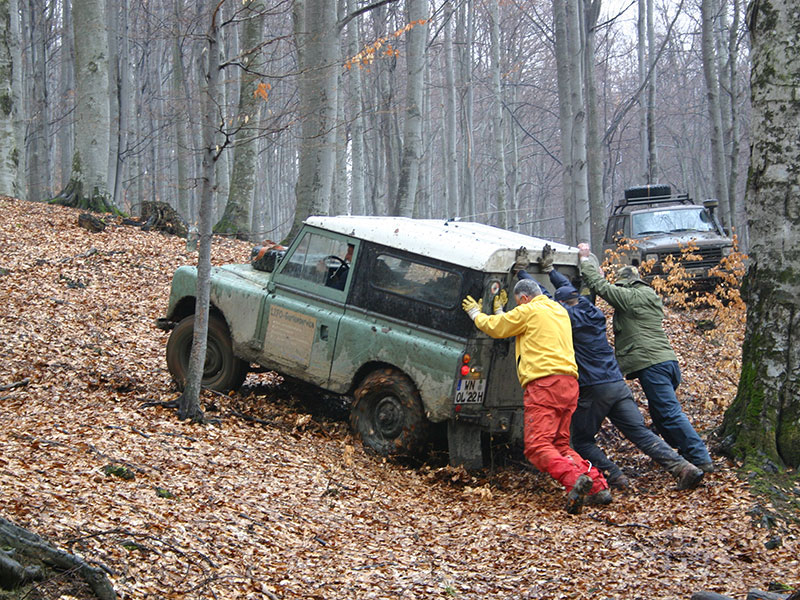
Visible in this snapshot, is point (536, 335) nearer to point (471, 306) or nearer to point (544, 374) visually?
point (544, 374)

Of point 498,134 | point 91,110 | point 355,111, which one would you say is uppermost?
point 355,111

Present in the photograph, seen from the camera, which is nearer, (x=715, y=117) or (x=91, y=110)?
(x=91, y=110)

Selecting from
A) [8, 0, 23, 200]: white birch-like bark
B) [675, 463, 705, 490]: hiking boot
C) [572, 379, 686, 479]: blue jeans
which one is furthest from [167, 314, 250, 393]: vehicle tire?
[8, 0, 23, 200]: white birch-like bark

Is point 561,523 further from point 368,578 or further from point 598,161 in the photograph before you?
point 598,161

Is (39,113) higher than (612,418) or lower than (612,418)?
higher

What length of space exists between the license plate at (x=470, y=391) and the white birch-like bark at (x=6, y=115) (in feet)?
46.1

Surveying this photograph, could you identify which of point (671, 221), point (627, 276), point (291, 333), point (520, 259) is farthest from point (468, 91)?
point (520, 259)

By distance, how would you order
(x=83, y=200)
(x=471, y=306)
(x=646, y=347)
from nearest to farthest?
(x=471, y=306) < (x=646, y=347) < (x=83, y=200)

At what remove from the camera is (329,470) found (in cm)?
702

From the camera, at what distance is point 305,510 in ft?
19.6

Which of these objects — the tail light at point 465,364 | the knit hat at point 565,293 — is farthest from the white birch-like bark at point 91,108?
the knit hat at point 565,293

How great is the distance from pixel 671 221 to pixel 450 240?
447 inches

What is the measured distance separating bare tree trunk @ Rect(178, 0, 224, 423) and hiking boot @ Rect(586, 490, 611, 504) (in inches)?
146

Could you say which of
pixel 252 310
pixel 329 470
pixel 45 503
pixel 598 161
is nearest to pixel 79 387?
A: pixel 252 310
